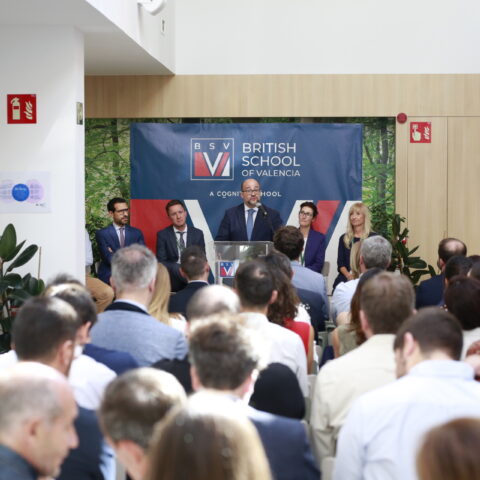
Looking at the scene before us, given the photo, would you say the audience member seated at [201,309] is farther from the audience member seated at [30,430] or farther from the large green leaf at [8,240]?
the large green leaf at [8,240]

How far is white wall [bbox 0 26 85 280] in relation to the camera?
7.27 metres

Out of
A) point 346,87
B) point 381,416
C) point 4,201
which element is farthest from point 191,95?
point 381,416

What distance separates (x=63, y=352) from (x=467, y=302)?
6.60 ft

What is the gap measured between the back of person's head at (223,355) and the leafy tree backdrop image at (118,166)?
27.1 feet

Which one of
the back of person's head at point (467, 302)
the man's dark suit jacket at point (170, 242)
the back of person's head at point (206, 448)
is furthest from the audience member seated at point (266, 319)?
the man's dark suit jacket at point (170, 242)

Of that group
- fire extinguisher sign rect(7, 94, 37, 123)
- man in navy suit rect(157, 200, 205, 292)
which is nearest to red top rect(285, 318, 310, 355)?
fire extinguisher sign rect(7, 94, 37, 123)

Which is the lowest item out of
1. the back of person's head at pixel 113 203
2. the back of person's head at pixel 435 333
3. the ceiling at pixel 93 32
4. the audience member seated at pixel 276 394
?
the audience member seated at pixel 276 394

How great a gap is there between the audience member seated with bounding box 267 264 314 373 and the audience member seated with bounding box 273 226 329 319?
1.50 meters

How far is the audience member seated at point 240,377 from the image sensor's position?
93.4 inches

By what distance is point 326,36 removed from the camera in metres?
10.5

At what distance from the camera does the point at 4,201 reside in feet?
24.0

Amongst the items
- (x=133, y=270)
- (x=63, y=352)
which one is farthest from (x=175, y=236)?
(x=63, y=352)

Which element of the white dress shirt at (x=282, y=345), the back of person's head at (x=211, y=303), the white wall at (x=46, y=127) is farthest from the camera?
the white wall at (x=46, y=127)

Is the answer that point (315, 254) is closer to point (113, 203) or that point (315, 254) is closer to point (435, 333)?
point (113, 203)
